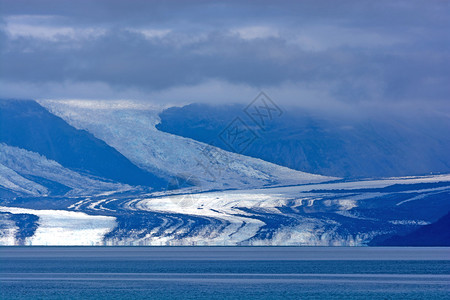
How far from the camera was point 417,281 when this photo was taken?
6662 centimetres

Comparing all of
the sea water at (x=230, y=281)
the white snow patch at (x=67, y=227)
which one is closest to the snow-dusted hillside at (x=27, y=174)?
the white snow patch at (x=67, y=227)

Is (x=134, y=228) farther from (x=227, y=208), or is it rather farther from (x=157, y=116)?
(x=157, y=116)

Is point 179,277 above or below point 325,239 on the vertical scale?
below

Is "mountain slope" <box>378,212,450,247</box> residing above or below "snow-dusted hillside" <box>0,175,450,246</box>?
below

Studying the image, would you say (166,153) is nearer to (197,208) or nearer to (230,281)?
(197,208)

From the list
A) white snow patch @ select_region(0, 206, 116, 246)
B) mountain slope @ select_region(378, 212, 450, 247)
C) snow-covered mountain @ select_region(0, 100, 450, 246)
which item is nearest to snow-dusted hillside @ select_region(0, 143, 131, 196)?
snow-covered mountain @ select_region(0, 100, 450, 246)

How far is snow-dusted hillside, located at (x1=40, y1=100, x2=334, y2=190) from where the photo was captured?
168m

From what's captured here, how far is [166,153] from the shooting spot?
17200cm

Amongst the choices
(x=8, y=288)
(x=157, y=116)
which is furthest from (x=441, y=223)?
(x=8, y=288)

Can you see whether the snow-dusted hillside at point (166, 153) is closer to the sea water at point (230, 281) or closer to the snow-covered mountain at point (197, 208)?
the snow-covered mountain at point (197, 208)

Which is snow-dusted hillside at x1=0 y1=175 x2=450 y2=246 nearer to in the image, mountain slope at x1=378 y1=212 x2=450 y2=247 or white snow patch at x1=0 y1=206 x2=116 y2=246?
white snow patch at x1=0 y1=206 x2=116 y2=246

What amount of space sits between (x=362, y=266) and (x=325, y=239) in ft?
245

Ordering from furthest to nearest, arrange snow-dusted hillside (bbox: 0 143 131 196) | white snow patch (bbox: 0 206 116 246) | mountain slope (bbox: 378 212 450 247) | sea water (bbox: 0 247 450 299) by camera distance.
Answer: snow-dusted hillside (bbox: 0 143 131 196), white snow patch (bbox: 0 206 116 246), mountain slope (bbox: 378 212 450 247), sea water (bbox: 0 247 450 299)

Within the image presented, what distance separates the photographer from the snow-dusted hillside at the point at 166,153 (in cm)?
16788
